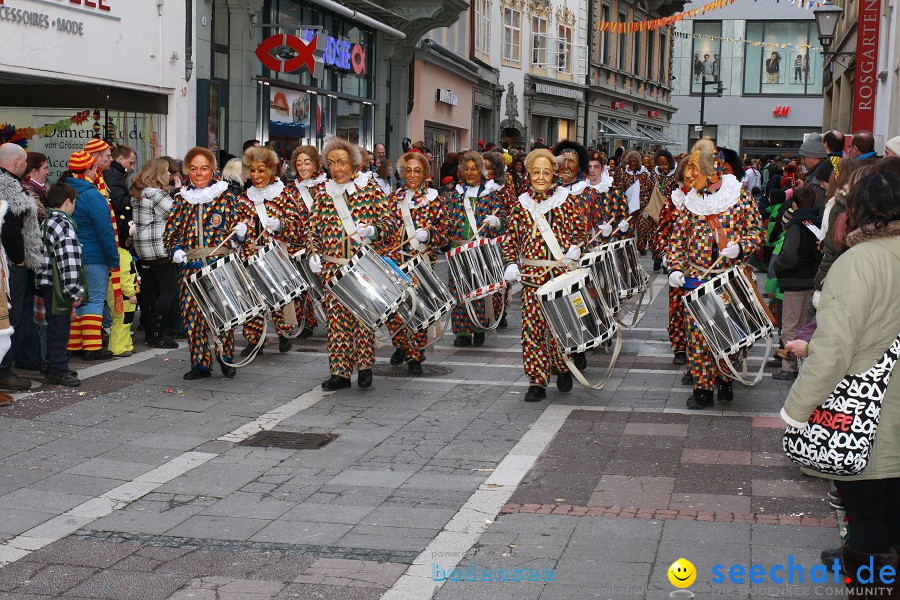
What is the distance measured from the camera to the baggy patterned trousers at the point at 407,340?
10133 millimetres

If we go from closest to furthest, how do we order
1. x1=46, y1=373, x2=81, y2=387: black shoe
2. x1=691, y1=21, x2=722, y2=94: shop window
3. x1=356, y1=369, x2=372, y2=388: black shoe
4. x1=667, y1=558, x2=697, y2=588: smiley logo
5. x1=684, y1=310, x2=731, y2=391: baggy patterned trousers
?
x1=667, y1=558, x2=697, y2=588: smiley logo → x1=684, y1=310, x2=731, y2=391: baggy patterned trousers → x1=46, y1=373, x2=81, y2=387: black shoe → x1=356, y1=369, x2=372, y2=388: black shoe → x1=691, y1=21, x2=722, y2=94: shop window

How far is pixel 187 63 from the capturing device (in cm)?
1669

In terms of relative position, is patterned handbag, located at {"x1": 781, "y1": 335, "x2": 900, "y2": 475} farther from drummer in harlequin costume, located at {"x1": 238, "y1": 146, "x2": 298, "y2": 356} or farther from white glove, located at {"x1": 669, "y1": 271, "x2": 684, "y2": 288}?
drummer in harlequin costume, located at {"x1": 238, "y1": 146, "x2": 298, "y2": 356}

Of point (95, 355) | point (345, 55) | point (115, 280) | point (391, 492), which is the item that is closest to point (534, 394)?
point (391, 492)

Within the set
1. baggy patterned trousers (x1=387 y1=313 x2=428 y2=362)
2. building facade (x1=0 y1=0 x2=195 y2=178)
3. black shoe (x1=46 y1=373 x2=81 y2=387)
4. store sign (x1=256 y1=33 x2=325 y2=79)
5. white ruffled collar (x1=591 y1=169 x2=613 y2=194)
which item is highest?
store sign (x1=256 y1=33 x2=325 y2=79)

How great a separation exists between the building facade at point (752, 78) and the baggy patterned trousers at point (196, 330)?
4928 centimetres

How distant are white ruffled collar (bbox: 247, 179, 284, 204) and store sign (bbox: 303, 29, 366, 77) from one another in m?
11.2

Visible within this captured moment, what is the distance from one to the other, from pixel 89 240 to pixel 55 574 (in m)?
5.48

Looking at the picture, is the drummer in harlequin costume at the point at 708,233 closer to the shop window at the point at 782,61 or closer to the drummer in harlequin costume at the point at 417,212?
the drummer in harlequin costume at the point at 417,212

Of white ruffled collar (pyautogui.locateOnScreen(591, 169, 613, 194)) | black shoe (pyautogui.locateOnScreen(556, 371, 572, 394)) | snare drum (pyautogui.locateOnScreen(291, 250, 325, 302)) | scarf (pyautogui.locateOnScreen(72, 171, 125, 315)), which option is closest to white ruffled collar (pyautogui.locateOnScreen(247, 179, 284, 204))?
snare drum (pyautogui.locateOnScreen(291, 250, 325, 302))

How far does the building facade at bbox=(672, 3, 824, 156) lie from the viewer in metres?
56.8

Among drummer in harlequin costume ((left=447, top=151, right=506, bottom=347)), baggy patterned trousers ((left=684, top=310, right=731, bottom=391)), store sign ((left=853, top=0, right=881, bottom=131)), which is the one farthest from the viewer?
store sign ((left=853, top=0, right=881, bottom=131))

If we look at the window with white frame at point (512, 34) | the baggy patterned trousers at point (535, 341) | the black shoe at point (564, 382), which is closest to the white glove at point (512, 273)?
the baggy patterned trousers at point (535, 341)

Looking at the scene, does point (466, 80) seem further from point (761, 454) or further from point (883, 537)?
point (883, 537)
